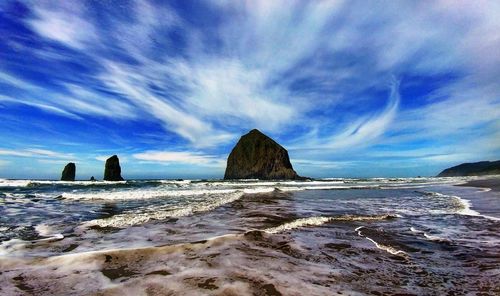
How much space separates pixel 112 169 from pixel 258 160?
46.5m

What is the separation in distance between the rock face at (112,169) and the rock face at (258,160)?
141 feet

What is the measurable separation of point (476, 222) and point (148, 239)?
928cm

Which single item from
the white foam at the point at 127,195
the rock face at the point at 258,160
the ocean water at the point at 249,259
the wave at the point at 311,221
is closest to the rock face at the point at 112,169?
the rock face at the point at 258,160

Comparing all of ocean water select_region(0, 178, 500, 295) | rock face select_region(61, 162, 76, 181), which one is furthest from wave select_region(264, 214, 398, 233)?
rock face select_region(61, 162, 76, 181)

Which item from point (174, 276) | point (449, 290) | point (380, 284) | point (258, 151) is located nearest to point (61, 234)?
point (174, 276)

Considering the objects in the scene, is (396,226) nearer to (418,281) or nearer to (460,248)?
(460,248)

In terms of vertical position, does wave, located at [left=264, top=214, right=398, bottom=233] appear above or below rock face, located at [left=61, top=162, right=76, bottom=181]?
below

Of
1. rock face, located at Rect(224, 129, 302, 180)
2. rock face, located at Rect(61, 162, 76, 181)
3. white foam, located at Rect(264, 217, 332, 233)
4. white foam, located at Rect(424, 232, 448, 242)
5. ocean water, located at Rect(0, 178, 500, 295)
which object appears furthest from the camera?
rock face, located at Rect(224, 129, 302, 180)

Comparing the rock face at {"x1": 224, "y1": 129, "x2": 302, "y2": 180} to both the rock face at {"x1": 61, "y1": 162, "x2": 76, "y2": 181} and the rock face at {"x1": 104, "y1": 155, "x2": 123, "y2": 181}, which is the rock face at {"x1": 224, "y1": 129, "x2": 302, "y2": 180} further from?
the rock face at {"x1": 61, "y1": 162, "x2": 76, "y2": 181}

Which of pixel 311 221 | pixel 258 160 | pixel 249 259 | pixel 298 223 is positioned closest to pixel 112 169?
pixel 258 160

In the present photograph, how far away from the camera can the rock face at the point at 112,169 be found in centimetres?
6488

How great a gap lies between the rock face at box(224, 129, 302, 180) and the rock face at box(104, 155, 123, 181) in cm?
4293

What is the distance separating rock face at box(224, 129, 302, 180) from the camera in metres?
93.7

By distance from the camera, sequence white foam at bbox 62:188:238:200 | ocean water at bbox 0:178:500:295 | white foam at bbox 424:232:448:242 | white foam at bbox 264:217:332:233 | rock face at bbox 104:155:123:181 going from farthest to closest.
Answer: rock face at bbox 104:155:123:181
white foam at bbox 62:188:238:200
white foam at bbox 264:217:332:233
white foam at bbox 424:232:448:242
ocean water at bbox 0:178:500:295
